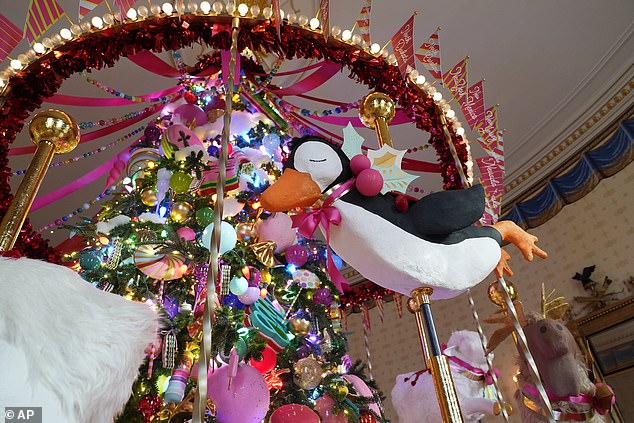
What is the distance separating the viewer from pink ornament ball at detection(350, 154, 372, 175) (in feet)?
3.11

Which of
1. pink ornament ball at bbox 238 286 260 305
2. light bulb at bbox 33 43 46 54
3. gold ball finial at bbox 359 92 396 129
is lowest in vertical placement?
pink ornament ball at bbox 238 286 260 305

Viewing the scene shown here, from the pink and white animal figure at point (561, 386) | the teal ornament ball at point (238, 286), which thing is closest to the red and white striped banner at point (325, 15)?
the teal ornament ball at point (238, 286)

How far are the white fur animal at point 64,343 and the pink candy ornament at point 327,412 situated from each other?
Answer: 3.34ft

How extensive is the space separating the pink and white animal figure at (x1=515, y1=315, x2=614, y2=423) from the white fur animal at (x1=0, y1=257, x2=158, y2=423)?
174cm

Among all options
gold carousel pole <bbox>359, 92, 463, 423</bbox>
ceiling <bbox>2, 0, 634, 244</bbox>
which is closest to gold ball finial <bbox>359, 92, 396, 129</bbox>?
gold carousel pole <bbox>359, 92, 463, 423</bbox>

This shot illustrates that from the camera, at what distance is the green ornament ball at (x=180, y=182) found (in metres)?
1.75

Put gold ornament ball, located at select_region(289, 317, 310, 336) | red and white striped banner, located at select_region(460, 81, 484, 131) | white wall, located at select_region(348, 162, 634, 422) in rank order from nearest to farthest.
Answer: red and white striped banner, located at select_region(460, 81, 484, 131) < gold ornament ball, located at select_region(289, 317, 310, 336) < white wall, located at select_region(348, 162, 634, 422)

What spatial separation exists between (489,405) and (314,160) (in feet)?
4.64

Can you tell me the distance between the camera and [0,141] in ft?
4.53

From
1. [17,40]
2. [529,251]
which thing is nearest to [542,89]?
[529,251]

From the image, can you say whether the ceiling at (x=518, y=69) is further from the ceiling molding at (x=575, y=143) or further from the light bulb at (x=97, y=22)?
the light bulb at (x=97, y=22)

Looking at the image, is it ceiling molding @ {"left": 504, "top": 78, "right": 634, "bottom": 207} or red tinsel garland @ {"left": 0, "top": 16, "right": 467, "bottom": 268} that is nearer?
red tinsel garland @ {"left": 0, "top": 16, "right": 467, "bottom": 268}

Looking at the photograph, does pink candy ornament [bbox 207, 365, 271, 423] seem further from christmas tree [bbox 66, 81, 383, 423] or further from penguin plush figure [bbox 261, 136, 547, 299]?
penguin plush figure [bbox 261, 136, 547, 299]

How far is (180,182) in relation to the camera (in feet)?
5.72
